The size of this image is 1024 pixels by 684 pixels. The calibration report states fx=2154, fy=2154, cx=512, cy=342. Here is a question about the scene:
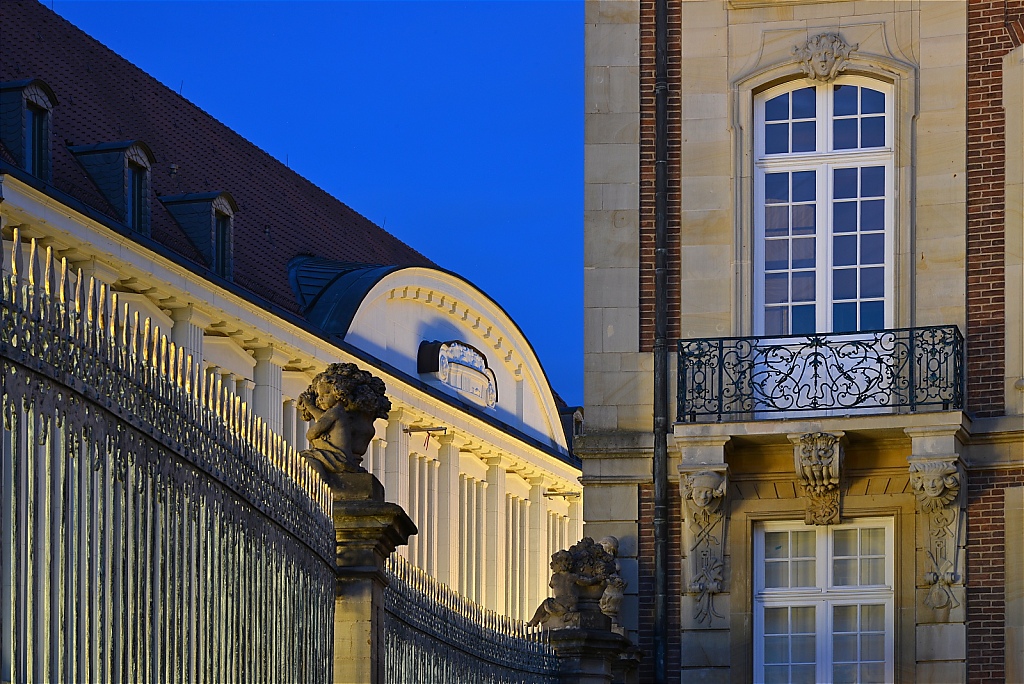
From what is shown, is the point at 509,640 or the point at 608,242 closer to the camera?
the point at 509,640

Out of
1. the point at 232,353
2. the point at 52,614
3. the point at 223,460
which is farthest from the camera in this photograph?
the point at 232,353

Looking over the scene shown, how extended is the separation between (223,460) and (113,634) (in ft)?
4.75

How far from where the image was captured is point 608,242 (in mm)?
19875

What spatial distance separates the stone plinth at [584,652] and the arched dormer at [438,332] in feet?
83.3

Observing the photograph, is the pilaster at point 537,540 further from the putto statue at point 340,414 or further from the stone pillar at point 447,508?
the putto statue at point 340,414

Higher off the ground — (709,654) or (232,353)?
(232,353)

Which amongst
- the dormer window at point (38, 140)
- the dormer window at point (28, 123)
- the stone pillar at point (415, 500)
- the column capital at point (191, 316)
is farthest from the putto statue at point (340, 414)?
the stone pillar at point (415, 500)

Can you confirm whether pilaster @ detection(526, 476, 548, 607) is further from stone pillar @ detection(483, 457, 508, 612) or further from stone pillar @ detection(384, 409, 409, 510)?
stone pillar @ detection(384, 409, 409, 510)

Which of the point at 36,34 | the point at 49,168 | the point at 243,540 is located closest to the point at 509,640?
the point at 243,540

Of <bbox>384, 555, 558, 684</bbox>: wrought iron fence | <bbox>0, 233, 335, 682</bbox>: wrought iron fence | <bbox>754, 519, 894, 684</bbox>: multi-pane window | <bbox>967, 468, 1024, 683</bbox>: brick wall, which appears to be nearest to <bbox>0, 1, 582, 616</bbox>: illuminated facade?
<bbox>754, 519, 894, 684</bbox>: multi-pane window

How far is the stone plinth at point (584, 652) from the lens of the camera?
50.2 feet

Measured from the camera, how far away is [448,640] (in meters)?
12.5

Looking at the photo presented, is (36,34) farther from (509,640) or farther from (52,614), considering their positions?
(52,614)

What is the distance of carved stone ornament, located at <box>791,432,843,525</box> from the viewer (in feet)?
61.3
